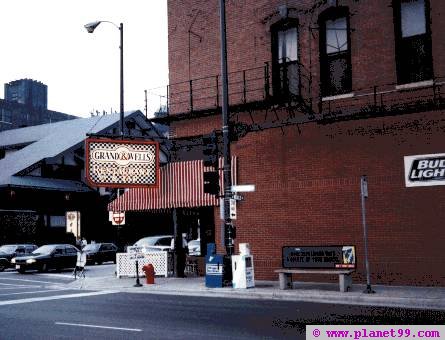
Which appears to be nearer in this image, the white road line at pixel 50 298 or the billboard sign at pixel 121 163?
the white road line at pixel 50 298

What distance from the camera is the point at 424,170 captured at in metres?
16.9

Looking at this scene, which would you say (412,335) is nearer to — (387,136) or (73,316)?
(73,316)

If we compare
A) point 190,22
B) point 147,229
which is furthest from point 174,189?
point 147,229

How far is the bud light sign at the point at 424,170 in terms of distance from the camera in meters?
16.7

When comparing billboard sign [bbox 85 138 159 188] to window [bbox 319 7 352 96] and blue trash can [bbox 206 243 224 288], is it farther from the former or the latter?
window [bbox 319 7 352 96]

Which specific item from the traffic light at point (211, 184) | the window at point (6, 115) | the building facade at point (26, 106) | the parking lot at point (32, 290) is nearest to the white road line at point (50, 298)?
the parking lot at point (32, 290)

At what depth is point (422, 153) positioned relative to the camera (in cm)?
1708

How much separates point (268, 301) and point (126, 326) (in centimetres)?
519

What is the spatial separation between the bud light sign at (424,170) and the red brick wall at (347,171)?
0.69ft

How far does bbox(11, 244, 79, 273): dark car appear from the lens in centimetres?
2910

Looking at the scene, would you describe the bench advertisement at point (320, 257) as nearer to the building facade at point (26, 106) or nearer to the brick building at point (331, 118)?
the brick building at point (331, 118)

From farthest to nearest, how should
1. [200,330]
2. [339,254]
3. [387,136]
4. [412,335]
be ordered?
[387,136] < [339,254] < [200,330] < [412,335]

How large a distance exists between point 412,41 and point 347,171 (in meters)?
4.64

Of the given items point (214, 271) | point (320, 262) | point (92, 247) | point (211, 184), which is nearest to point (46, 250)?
point (92, 247)
